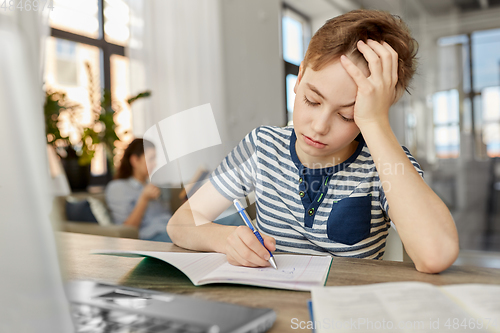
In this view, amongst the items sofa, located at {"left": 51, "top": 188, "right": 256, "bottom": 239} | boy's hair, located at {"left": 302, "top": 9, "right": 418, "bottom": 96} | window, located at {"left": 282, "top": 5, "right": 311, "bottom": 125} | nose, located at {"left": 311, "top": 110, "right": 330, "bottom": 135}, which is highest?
window, located at {"left": 282, "top": 5, "right": 311, "bottom": 125}

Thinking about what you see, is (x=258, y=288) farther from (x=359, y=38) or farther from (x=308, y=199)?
(x=359, y=38)

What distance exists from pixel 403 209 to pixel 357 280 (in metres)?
0.16

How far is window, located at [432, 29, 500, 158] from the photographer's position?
8.73 feet

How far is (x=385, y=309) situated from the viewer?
33 centimetres

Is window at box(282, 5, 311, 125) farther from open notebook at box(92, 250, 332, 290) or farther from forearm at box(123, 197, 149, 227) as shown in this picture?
forearm at box(123, 197, 149, 227)

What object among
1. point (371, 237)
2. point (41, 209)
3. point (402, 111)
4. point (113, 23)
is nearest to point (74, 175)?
point (113, 23)

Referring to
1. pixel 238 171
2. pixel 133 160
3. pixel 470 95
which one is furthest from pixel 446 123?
pixel 238 171

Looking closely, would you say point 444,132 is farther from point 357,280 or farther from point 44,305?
point 44,305

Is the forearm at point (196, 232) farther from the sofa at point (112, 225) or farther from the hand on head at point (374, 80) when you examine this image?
the hand on head at point (374, 80)

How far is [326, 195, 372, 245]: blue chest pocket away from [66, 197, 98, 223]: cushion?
1370mm

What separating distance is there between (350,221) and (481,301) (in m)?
0.34

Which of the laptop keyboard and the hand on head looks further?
the hand on head

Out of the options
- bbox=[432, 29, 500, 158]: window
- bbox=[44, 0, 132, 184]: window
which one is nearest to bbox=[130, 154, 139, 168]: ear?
bbox=[44, 0, 132, 184]: window

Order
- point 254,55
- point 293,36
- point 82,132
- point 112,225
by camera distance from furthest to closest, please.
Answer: point 82,132 < point 112,225 < point 254,55 < point 293,36
